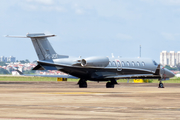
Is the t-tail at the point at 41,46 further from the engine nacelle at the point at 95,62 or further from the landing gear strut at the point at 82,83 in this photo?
the landing gear strut at the point at 82,83

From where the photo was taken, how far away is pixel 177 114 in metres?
19.3

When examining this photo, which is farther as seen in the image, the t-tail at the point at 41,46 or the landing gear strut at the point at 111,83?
the landing gear strut at the point at 111,83

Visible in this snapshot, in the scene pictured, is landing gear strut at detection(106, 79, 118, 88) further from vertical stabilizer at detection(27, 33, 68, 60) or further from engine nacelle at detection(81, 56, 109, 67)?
vertical stabilizer at detection(27, 33, 68, 60)

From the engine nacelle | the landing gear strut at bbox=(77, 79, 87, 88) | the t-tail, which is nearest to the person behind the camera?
the t-tail

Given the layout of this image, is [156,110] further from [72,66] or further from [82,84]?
[82,84]

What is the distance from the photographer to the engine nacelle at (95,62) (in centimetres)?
4866

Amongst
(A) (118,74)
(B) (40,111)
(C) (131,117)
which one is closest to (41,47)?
(A) (118,74)

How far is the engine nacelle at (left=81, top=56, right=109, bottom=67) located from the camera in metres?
48.7

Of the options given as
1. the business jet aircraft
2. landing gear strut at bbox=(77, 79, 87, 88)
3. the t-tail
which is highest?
A: the t-tail

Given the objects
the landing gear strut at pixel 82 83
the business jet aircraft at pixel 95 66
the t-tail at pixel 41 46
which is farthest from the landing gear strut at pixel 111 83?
the t-tail at pixel 41 46

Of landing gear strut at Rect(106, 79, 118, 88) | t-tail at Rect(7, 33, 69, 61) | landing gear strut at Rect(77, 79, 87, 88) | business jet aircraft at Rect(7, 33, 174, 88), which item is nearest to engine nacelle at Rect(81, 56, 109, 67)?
business jet aircraft at Rect(7, 33, 174, 88)

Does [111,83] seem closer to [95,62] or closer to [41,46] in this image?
[95,62]

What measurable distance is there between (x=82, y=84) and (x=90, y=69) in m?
3.25

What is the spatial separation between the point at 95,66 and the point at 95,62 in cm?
52
